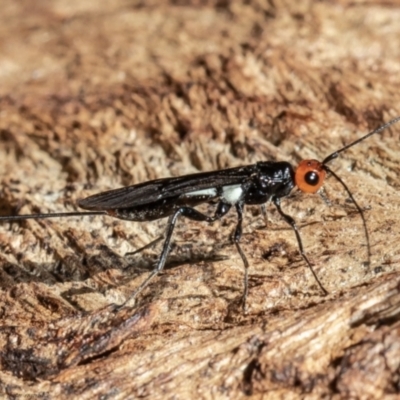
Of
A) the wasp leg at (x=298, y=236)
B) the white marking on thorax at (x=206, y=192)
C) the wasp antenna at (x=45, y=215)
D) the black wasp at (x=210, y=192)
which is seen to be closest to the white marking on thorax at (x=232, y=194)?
the black wasp at (x=210, y=192)

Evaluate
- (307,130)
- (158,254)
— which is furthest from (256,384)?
(307,130)

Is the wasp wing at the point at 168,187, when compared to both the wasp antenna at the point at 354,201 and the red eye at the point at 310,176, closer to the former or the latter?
the red eye at the point at 310,176

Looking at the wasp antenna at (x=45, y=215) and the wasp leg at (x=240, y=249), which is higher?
the wasp antenna at (x=45, y=215)

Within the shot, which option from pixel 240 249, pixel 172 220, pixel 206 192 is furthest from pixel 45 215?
pixel 240 249

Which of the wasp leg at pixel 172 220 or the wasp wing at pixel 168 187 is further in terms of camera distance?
the wasp wing at pixel 168 187

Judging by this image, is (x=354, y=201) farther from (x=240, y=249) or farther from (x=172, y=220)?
(x=172, y=220)

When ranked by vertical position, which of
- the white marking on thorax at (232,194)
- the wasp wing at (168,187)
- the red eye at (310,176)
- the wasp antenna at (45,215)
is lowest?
the red eye at (310,176)

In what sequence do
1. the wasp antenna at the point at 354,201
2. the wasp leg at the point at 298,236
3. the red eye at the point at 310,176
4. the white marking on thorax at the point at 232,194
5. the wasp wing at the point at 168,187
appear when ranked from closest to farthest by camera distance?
1. the wasp leg at the point at 298,236
2. the wasp antenna at the point at 354,201
3. the red eye at the point at 310,176
4. the wasp wing at the point at 168,187
5. the white marking on thorax at the point at 232,194
